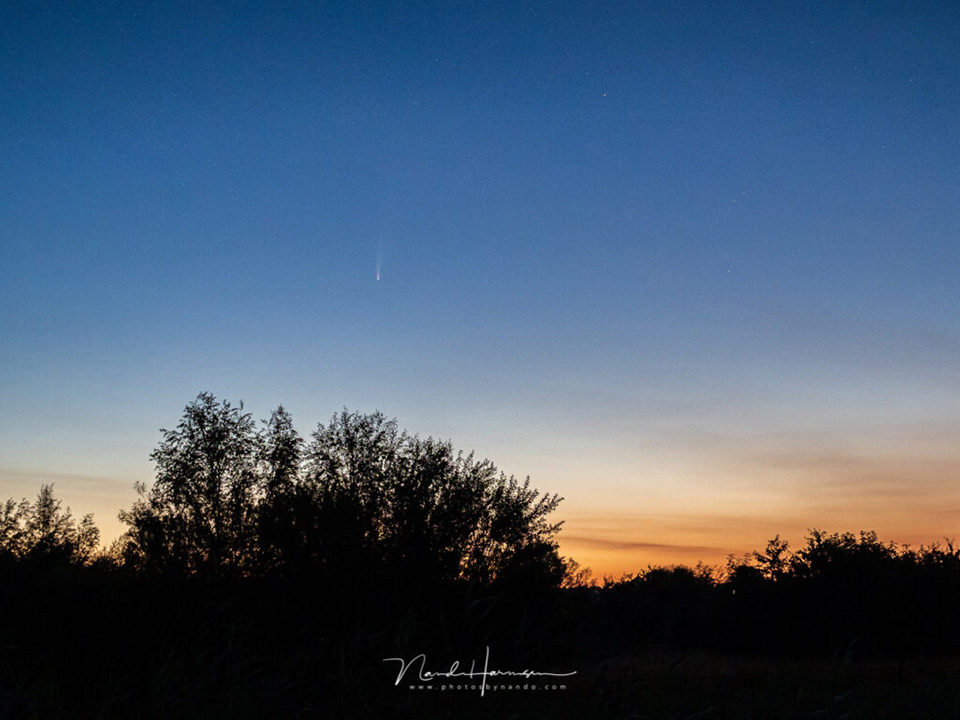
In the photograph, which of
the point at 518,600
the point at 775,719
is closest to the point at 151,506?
the point at 518,600

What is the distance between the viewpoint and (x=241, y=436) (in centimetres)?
4688

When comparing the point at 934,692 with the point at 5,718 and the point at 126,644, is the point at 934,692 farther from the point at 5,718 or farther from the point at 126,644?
the point at 126,644

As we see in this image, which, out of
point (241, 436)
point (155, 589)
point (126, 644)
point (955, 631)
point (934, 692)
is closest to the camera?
point (934, 692)

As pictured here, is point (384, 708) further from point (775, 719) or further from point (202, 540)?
point (202, 540)

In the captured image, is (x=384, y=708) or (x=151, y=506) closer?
(x=384, y=708)

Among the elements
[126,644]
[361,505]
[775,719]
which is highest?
[361,505]

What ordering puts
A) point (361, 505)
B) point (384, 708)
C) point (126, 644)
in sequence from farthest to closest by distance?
point (361, 505), point (126, 644), point (384, 708)

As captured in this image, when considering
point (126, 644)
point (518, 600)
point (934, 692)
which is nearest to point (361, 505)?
point (518, 600)

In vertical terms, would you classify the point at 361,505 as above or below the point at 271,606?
above

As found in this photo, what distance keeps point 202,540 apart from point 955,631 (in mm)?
39853

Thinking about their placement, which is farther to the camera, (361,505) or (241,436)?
(241,436)

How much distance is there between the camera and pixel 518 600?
28.9 meters

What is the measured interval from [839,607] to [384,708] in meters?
44.4

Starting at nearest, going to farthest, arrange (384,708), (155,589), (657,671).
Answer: (384,708)
(657,671)
(155,589)
